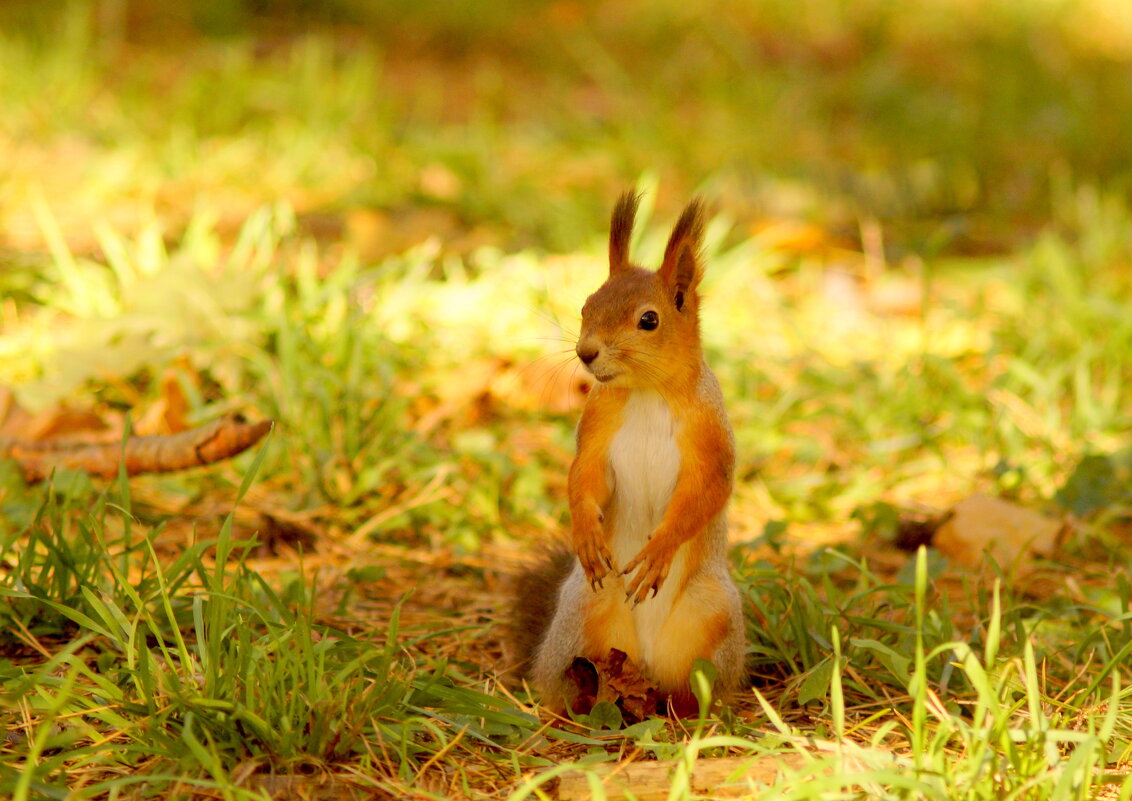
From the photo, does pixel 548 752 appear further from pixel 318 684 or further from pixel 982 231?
pixel 982 231

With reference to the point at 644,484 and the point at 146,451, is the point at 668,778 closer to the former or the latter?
the point at 644,484

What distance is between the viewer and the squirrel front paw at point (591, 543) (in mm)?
1930

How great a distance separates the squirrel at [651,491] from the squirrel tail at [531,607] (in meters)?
0.14

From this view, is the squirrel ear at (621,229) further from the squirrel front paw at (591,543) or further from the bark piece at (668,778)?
the bark piece at (668,778)

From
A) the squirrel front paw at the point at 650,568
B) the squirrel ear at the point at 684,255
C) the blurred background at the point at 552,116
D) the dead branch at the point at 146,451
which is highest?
the blurred background at the point at 552,116

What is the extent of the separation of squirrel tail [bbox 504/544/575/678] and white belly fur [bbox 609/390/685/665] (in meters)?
0.22

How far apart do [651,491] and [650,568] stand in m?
0.14

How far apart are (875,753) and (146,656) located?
3.42 ft

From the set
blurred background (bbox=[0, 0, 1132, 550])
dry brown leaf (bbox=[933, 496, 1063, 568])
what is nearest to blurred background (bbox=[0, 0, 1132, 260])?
blurred background (bbox=[0, 0, 1132, 550])

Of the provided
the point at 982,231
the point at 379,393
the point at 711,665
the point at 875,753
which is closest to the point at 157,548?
the point at 379,393

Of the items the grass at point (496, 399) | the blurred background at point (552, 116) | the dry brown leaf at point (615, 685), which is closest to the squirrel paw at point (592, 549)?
the dry brown leaf at point (615, 685)

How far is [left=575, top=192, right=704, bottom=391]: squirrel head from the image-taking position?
188 centimetres

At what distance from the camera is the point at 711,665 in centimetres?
192

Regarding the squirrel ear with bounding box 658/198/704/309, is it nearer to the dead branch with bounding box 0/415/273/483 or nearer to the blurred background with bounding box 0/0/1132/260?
the dead branch with bounding box 0/415/273/483
